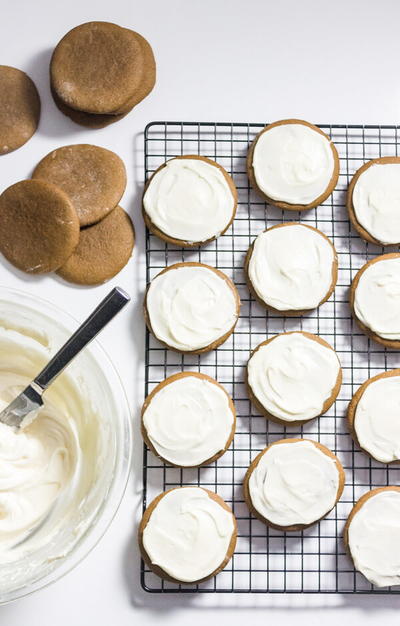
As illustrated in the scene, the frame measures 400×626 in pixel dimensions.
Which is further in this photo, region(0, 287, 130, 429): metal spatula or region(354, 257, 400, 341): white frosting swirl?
region(354, 257, 400, 341): white frosting swirl

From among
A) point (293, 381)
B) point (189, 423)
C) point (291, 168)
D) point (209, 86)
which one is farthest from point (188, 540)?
point (209, 86)

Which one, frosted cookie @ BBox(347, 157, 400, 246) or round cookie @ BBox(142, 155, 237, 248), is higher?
round cookie @ BBox(142, 155, 237, 248)

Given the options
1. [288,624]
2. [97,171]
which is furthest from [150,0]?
[288,624]

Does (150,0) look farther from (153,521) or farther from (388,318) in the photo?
(153,521)

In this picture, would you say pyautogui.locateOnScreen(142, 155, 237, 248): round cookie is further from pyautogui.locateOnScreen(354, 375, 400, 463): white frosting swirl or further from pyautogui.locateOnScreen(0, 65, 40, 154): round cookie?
pyautogui.locateOnScreen(354, 375, 400, 463): white frosting swirl

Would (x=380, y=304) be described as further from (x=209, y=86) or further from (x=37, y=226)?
(x=37, y=226)

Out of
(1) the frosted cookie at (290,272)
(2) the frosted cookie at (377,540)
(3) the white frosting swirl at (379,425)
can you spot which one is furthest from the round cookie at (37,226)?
(2) the frosted cookie at (377,540)

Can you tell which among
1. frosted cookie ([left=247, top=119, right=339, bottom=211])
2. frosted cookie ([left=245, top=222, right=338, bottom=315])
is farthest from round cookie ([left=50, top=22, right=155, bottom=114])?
frosted cookie ([left=245, top=222, right=338, bottom=315])
